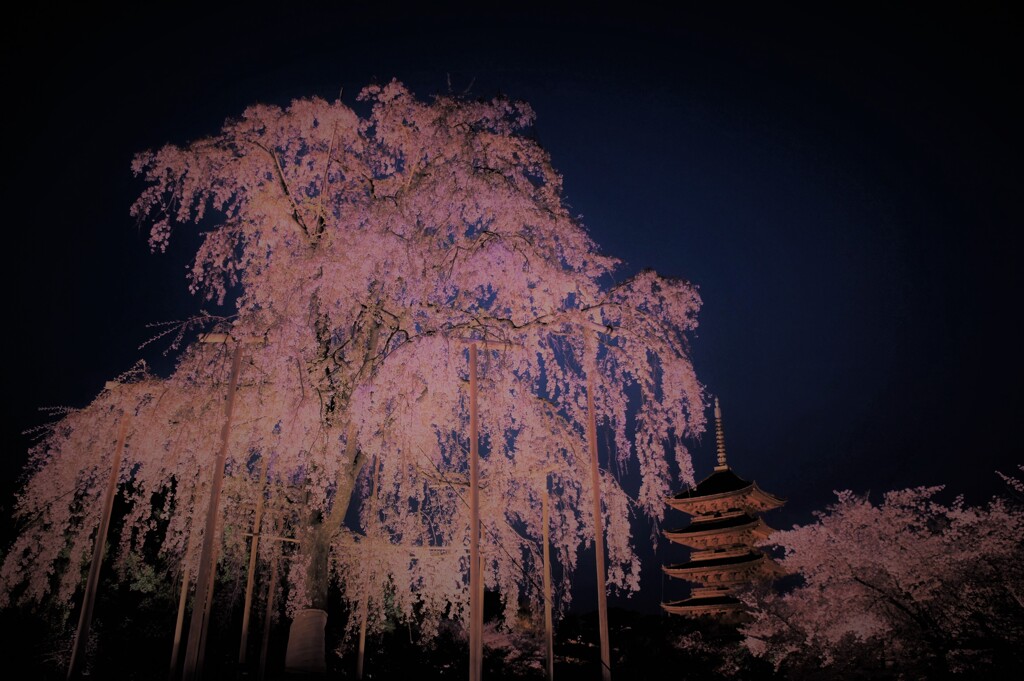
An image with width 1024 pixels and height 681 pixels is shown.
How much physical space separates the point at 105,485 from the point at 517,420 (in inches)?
354

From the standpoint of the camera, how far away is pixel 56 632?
18656 mm

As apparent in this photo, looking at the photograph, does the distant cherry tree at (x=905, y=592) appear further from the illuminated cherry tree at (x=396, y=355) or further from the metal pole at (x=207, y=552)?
the metal pole at (x=207, y=552)

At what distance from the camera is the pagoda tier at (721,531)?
34.6 meters

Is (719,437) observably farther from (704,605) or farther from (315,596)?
(315,596)

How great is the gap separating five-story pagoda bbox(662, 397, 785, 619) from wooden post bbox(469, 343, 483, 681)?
26.3m

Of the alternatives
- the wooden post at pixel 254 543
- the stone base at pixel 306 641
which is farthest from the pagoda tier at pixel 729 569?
the stone base at pixel 306 641

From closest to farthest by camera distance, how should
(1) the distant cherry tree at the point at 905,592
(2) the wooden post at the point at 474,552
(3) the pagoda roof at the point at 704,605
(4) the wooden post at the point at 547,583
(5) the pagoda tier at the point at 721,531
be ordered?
(2) the wooden post at the point at 474,552 → (1) the distant cherry tree at the point at 905,592 → (4) the wooden post at the point at 547,583 → (3) the pagoda roof at the point at 704,605 → (5) the pagoda tier at the point at 721,531

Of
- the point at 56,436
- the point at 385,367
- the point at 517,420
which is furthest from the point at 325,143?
the point at 56,436

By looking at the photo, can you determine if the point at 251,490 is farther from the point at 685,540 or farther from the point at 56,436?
the point at 685,540

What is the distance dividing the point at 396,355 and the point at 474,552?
3317mm

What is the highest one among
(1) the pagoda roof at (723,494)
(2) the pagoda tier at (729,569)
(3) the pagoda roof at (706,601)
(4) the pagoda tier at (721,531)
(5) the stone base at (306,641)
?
(1) the pagoda roof at (723,494)

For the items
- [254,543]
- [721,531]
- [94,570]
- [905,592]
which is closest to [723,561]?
[721,531]

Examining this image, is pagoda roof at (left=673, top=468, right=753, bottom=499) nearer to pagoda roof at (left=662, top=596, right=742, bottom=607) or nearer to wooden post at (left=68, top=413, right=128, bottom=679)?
pagoda roof at (left=662, top=596, right=742, bottom=607)

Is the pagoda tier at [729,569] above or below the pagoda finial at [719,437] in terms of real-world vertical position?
below
